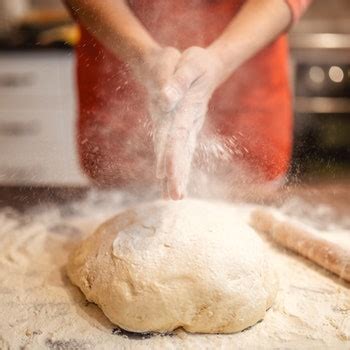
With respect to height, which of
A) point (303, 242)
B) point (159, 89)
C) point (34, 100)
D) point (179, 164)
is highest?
point (159, 89)

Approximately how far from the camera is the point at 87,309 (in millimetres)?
943

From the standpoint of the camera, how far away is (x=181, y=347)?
2.76 feet

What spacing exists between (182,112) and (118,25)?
0.91ft

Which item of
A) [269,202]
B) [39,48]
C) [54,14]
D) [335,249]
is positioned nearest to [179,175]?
[335,249]

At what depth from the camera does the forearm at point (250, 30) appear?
3.76ft

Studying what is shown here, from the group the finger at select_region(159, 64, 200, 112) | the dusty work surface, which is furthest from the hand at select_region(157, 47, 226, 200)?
the dusty work surface

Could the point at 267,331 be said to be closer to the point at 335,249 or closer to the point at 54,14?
the point at 335,249

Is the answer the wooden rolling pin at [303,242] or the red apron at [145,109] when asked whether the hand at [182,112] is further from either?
the wooden rolling pin at [303,242]

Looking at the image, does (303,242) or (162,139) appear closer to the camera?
(162,139)

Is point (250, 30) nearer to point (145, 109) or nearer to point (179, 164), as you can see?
point (145, 109)

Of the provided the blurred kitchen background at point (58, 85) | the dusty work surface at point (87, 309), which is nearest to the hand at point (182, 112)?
the dusty work surface at point (87, 309)

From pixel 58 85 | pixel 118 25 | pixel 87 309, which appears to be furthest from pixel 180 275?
pixel 58 85

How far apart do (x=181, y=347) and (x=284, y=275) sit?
35cm

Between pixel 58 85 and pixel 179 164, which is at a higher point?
pixel 179 164
